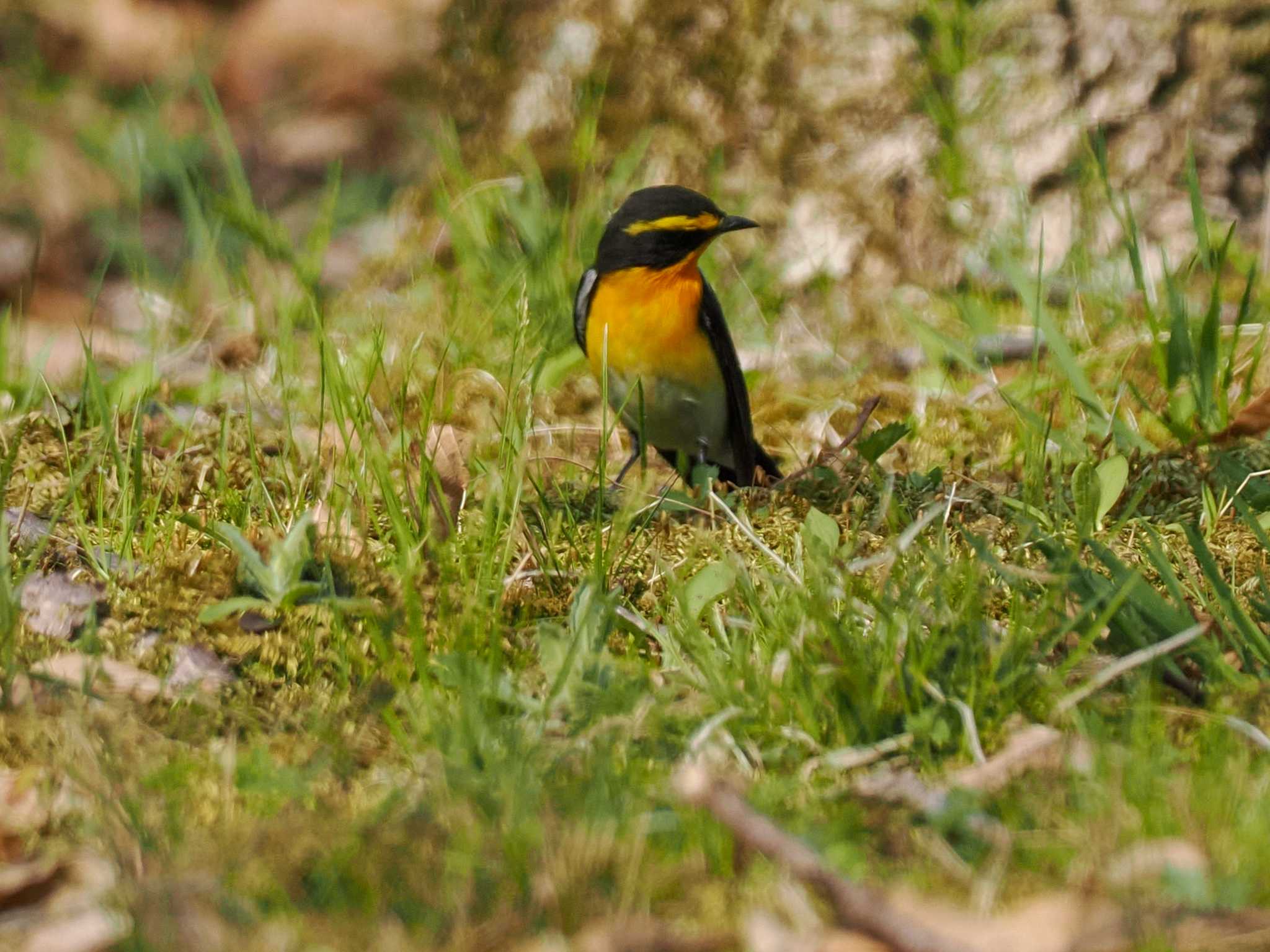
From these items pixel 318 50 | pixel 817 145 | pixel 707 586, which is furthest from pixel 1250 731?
pixel 318 50

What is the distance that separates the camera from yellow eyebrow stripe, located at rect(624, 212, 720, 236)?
4.49 metres

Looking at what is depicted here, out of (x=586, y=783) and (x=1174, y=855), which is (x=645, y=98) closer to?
(x=586, y=783)

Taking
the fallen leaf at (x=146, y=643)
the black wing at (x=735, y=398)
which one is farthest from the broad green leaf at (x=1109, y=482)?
the fallen leaf at (x=146, y=643)

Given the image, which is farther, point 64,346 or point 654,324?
point 64,346

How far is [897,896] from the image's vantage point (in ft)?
5.37

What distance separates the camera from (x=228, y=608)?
2.65 metres

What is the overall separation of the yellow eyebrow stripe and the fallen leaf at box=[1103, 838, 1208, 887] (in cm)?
311

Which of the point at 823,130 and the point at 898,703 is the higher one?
the point at 823,130

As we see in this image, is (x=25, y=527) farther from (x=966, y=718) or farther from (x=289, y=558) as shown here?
(x=966, y=718)

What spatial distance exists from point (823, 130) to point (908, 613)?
347 cm

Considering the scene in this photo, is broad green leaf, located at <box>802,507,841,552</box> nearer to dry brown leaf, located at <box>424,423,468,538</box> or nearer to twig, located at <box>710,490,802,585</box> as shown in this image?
twig, located at <box>710,490,802,585</box>

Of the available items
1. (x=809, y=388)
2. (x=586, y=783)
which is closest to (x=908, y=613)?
(x=586, y=783)

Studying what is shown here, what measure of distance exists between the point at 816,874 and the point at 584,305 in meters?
3.26

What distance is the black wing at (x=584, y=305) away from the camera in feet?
15.2
